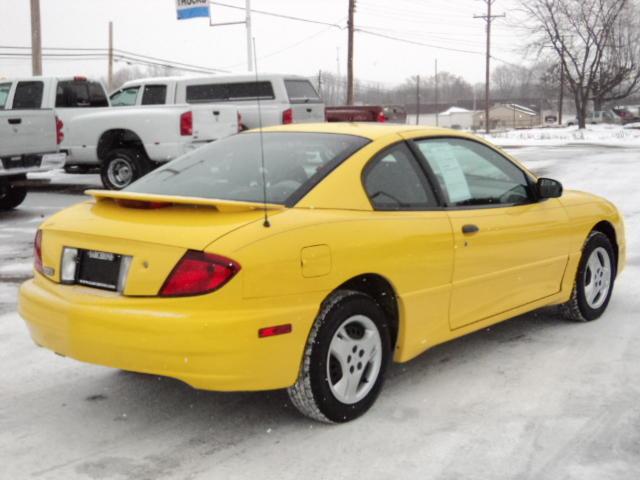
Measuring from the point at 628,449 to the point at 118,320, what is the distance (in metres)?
2.29

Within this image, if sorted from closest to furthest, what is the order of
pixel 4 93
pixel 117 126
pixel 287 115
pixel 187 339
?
1. pixel 187 339
2. pixel 117 126
3. pixel 4 93
4. pixel 287 115

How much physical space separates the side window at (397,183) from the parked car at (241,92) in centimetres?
1275

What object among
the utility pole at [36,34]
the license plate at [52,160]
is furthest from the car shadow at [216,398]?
the utility pole at [36,34]

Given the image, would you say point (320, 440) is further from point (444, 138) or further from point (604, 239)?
point (604, 239)

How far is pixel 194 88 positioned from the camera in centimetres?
1778

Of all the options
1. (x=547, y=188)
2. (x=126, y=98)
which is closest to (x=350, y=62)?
(x=126, y=98)

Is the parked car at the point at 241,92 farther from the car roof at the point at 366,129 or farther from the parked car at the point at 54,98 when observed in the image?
the car roof at the point at 366,129

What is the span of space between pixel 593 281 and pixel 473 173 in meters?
1.55

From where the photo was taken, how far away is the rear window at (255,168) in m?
4.18

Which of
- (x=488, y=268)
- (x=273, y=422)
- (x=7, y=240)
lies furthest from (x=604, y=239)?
(x=7, y=240)

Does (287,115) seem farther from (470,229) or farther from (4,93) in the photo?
(470,229)

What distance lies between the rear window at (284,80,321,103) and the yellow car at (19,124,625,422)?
41.3ft

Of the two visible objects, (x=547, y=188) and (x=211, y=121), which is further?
(x=211, y=121)

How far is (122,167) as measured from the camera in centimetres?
1512
